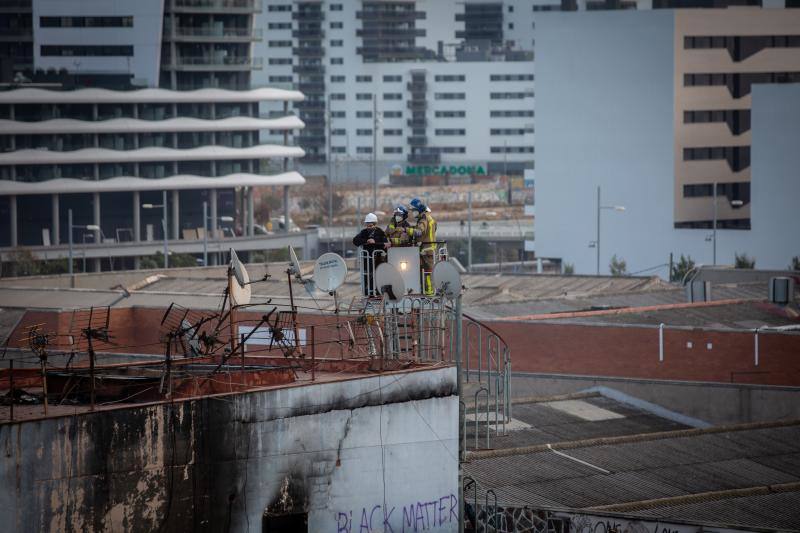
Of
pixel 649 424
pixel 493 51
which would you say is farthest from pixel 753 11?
pixel 493 51

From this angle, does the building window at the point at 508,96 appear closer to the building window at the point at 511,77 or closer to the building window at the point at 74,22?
the building window at the point at 511,77

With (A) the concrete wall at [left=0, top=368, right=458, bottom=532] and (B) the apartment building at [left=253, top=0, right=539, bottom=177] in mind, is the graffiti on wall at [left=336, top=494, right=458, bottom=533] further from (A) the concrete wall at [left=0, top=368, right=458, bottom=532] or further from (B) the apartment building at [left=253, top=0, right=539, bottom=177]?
(B) the apartment building at [left=253, top=0, right=539, bottom=177]

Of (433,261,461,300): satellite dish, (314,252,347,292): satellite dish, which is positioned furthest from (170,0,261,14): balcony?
(433,261,461,300): satellite dish

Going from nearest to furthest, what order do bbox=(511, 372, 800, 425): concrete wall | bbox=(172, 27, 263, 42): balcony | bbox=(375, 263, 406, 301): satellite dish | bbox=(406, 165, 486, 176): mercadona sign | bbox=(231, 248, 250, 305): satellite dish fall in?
1. bbox=(231, 248, 250, 305): satellite dish
2. bbox=(375, 263, 406, 301): satellite dish
3. bbox=(511, 372, 800, 425): concrete wall
4. bbox=(172, 27, 263, 42): balcony
5. bbox=(406, 165, 486, 176): mercadona sign

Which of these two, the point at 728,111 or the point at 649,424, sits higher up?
the point at 728,111

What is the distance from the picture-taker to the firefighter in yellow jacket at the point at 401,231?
888 inches

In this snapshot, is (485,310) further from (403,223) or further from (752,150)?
(752,150)

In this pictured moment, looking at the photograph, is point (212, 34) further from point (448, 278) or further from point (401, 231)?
point (448, 278)

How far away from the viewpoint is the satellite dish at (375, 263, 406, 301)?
21.0 m

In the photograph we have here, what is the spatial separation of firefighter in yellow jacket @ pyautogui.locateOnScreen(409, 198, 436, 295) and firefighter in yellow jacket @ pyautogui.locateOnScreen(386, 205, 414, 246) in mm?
114

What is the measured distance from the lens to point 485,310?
4234 cm

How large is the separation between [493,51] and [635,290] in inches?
4978

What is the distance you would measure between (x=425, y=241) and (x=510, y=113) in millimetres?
139462

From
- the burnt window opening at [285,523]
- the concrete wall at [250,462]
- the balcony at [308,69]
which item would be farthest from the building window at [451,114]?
the burnt window opening at [285,523]
